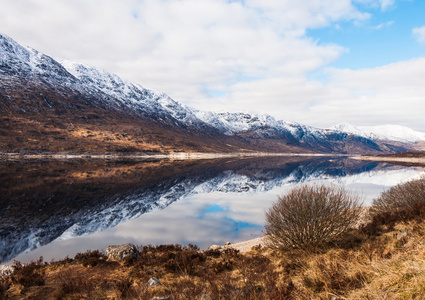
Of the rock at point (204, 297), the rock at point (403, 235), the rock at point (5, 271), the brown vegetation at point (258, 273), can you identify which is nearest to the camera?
the brown vegetation at point (258, 273)

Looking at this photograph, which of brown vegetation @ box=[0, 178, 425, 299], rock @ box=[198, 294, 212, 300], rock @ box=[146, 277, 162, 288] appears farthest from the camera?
rock @ box=[146, 277, 162, 288]

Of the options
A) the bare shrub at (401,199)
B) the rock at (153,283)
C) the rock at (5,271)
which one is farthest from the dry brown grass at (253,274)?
the bare shrub at (401,199)

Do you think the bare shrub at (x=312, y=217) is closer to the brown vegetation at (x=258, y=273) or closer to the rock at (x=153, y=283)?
the brown vegetation at (x=258, y=273)

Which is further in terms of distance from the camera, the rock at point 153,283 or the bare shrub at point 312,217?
the bare shrub at point 312,217

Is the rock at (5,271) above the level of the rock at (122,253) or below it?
below

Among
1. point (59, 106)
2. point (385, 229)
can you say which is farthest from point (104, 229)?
point (59, 106)

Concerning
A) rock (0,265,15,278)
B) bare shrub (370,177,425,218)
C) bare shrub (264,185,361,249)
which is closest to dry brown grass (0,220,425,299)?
bare shrub (264,185,361,249)

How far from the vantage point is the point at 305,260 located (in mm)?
9617

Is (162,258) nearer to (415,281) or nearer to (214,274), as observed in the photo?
(214,274)

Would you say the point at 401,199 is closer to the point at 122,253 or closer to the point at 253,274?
the point at 253,274

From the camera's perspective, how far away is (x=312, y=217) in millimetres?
11258

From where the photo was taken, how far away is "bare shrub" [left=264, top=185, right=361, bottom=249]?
36.8 feet

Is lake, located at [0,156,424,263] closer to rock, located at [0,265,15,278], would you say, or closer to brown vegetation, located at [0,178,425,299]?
rock, located at [0,265,15,278]

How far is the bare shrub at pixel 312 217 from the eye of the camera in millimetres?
11203
